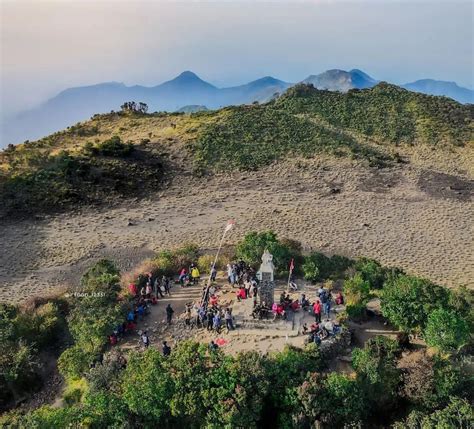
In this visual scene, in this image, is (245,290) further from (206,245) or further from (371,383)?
(206,245)

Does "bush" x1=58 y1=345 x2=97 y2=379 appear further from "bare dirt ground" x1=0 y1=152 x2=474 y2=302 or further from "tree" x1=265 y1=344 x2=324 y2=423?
"bare dirt ground" x1=0 y1=152 x2=474 y2=302

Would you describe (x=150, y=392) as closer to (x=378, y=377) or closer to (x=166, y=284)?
(x=378, y=377)

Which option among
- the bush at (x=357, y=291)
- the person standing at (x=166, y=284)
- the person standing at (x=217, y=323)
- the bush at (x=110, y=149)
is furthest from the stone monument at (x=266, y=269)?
the bush at (x=110, y=149)

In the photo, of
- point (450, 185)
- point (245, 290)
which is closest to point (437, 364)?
point (245, 290)

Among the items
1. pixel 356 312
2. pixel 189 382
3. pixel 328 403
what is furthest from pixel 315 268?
pixel 189 382

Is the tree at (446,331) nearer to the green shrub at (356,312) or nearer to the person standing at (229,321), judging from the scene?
the green shrub at (356,312)

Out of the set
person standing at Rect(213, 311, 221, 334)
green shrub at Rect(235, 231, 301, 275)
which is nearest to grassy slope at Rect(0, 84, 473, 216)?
green shrub at Rect(235, 231, 301, 275)
